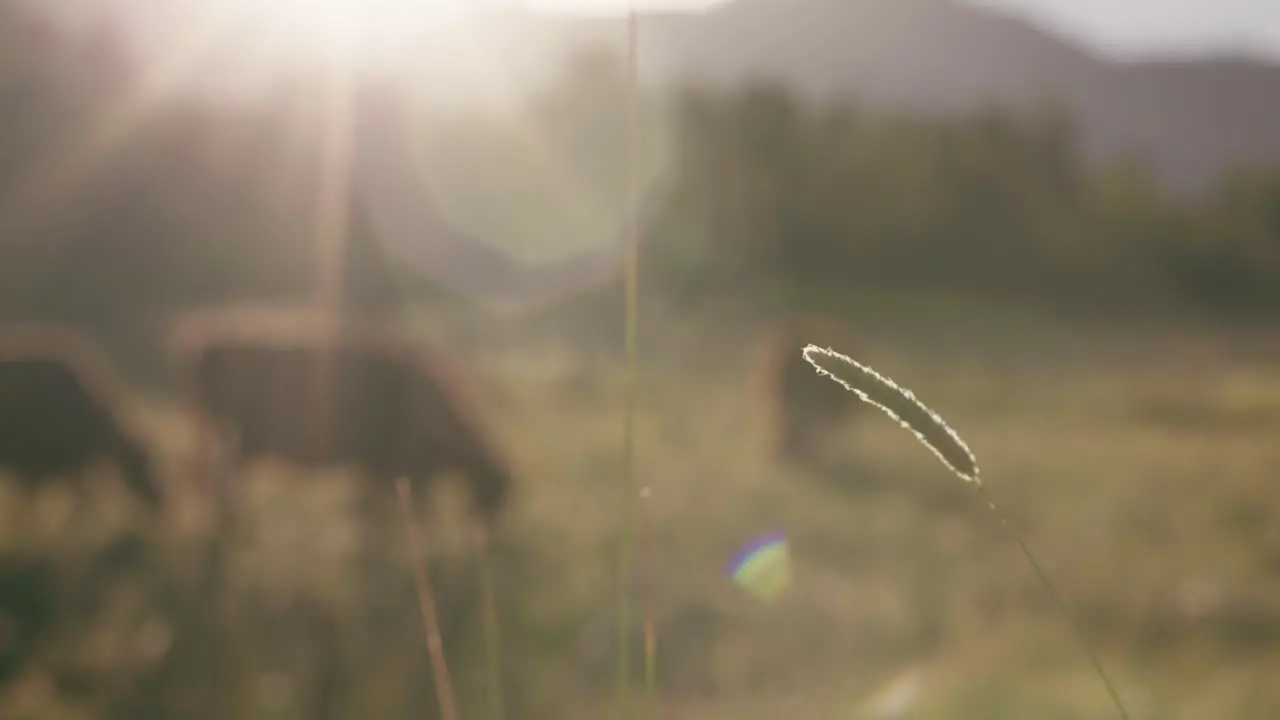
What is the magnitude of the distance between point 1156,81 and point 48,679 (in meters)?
37.5

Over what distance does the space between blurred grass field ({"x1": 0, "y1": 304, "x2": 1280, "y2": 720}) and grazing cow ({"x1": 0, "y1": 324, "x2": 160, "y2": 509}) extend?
32 centimetres

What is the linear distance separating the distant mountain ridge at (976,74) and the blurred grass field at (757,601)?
52.4 feet

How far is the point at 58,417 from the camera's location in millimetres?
6984

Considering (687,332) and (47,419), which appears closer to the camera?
(47,419)

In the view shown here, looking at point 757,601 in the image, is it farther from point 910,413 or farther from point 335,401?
point 910,413

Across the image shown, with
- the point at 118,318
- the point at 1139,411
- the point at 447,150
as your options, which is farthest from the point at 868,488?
the point at 447,150

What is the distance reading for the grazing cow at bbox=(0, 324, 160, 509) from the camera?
6.85 m

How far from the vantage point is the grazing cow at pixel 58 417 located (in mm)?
6852

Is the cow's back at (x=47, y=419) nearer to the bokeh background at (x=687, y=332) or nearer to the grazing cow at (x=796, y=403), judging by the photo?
the bokeh background at (x=687, y=332)

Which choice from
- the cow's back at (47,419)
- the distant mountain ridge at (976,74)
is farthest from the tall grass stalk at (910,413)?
the distant mountain ridge at (976,74)

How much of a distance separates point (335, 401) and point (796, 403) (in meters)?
5.22

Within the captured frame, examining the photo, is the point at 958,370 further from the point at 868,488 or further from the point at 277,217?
the point at 277,217

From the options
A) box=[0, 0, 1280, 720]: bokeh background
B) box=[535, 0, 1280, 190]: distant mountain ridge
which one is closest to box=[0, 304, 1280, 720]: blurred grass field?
box=[0, 0, 1280, 720]: bokeh background

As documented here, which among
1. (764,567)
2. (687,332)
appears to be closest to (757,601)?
(764,567)
